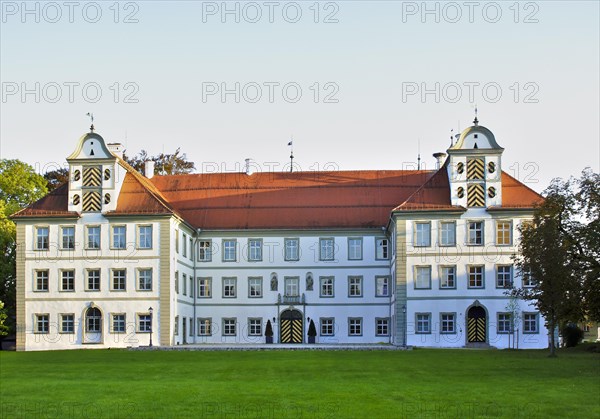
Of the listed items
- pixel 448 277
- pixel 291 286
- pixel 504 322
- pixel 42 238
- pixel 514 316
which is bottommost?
pixel 504 322

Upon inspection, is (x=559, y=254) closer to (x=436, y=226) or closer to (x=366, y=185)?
(x=436, y=226)

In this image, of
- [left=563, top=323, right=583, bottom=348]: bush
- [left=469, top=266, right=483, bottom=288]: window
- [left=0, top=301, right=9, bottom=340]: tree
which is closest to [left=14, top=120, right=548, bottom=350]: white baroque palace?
[left=469, top=266, right=483, bottom=288]: window

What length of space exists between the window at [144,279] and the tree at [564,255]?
2001 centimetres

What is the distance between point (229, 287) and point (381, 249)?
889 cm

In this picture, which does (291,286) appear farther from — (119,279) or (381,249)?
(119,279)

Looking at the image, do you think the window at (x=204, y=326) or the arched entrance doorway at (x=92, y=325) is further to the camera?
the window at (x=204, y=326)

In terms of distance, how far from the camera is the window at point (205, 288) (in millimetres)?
56125

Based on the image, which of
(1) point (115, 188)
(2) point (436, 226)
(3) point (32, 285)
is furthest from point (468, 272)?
(3) point (32, 285)

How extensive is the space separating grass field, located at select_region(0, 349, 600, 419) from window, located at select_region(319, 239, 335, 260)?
19344 millimetres

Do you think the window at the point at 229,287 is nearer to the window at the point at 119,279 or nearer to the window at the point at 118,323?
→ the window at the point at 119,279

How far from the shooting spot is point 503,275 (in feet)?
163

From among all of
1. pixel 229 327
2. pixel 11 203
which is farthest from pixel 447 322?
pixel 11 203

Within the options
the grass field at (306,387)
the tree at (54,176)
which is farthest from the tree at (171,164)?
the grass field at (306,387)

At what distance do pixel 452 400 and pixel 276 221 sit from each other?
36619mm
